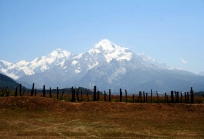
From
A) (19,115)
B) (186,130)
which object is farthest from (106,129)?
(19,115)

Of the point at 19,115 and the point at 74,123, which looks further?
the point at 19,115

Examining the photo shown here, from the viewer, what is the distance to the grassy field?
30.3m

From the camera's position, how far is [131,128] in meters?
34.1

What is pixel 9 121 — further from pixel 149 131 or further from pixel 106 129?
pixel 149 131

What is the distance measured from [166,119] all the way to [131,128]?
10.8 m

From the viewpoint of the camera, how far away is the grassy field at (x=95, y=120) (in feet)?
99.3

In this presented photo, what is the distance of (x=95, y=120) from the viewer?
132 ft

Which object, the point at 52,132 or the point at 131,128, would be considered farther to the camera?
the point at 131,128

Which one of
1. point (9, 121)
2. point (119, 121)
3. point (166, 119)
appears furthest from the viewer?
point (166, 119)

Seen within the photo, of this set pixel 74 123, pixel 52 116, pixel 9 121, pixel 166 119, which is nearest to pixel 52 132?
pixel 74 123

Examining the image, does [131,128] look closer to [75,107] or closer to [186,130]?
[186,130]

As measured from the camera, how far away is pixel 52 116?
42719 millimetres

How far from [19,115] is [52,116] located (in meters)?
5.61

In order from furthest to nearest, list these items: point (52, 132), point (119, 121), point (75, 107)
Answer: point (75, 107) → point (119, 121) → point (52, 132)
